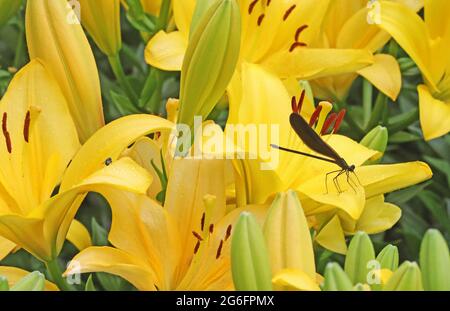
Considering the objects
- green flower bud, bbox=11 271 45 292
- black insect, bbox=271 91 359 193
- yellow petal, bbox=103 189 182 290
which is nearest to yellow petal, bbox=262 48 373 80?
black insect, bbox=271 91 359 193

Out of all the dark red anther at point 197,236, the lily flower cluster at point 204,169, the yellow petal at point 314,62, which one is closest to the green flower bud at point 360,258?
the lily flower cluster at point 204,169

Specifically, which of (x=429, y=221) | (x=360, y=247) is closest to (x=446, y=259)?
(x=360, y=247)

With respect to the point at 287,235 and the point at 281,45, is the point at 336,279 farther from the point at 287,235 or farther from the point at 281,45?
the point at 281,45

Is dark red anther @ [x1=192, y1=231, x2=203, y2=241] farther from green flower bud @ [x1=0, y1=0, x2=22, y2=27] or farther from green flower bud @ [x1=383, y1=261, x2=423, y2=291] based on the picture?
green flower bud @ [x1=0, y1=0, x2=22, y2=27]

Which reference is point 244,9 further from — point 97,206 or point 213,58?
point 97,206

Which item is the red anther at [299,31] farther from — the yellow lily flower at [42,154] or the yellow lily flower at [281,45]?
the yellow lily flower at [42,154]

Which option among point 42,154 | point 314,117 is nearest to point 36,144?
point 42,154
